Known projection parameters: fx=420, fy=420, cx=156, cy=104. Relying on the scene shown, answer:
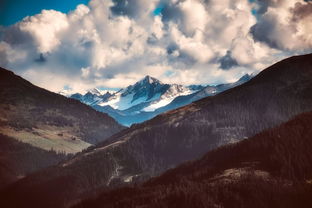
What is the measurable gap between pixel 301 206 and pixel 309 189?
54.8 feet

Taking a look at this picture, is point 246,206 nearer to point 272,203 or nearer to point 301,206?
point 272,203

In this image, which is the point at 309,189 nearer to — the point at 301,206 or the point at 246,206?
the point at 301,206

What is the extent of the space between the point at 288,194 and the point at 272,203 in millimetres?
9578

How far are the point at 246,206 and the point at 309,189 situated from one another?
30.3 meters

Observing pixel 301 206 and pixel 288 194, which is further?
pixel 288 194

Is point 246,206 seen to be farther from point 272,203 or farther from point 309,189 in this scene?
point 309,189

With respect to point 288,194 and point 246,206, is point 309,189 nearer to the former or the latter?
point 288,194

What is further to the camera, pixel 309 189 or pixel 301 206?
pixel 309 189

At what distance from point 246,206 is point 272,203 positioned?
12114mm

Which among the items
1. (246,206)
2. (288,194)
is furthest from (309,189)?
(246,206)

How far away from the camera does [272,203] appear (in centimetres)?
19650

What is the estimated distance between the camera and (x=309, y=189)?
196m

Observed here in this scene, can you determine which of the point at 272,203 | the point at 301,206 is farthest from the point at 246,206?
the point at 301,206

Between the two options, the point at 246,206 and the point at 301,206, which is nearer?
the point at 301,206
